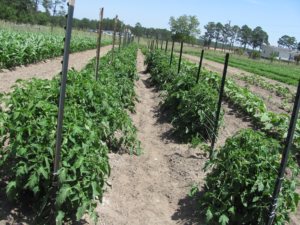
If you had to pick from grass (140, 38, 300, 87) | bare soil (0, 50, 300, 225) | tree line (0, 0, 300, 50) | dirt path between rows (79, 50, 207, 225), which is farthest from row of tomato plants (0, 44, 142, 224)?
tree line (0, 0, 300, 50)

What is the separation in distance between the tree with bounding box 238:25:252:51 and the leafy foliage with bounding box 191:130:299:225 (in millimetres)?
118331

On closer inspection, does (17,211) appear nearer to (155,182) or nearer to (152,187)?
(152,187)

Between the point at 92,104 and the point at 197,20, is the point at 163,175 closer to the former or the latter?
the point at 92,104

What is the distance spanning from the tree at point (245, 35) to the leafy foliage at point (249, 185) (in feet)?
388

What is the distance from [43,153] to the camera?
2.51 meters

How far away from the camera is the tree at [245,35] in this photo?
10925cm

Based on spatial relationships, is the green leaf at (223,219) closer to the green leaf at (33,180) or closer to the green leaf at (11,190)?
the green leaf at (33,180)

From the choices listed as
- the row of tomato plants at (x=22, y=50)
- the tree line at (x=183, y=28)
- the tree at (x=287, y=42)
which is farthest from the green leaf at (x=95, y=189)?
the tree at (x=287, y=42)

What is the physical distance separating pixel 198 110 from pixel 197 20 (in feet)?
336

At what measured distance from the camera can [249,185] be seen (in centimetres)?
281

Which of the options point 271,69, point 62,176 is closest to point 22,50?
point 62,176

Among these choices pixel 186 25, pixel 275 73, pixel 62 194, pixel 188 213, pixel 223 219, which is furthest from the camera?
pixel 186 25

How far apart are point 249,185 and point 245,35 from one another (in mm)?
120248

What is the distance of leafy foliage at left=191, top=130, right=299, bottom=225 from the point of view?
8.56 ft
